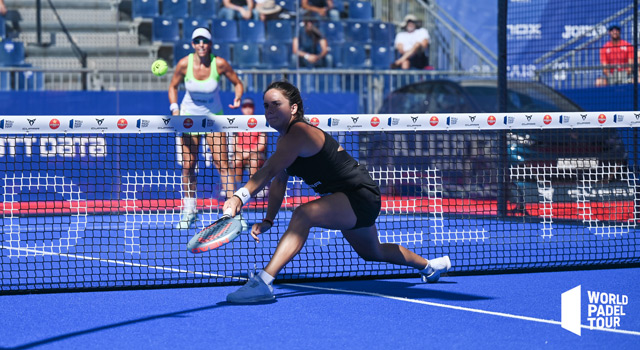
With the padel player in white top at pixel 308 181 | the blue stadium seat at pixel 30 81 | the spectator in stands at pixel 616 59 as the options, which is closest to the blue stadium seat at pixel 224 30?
the blue stadium seat at pixel 30 81

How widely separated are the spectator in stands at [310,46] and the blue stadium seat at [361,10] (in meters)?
1.49

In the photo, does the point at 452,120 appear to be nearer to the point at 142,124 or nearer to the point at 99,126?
the point at 142,124

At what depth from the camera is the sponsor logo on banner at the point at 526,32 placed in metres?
13.7

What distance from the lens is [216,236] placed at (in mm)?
4902

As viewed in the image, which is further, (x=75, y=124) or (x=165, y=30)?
(x=165, y=30)

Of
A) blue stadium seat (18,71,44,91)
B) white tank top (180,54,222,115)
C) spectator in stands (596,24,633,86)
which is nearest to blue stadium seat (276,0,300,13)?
blue stadium seat (18,71,44,91)

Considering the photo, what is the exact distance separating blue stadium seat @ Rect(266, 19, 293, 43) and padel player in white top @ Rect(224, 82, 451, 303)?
9.99 m

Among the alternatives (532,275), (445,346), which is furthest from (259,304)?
(532,275)

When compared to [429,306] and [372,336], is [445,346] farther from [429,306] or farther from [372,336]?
[429,306]

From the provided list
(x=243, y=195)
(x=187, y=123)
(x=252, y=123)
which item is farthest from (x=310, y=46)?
(x=243, y=195)

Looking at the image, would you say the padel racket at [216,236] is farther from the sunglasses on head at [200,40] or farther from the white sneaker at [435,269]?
the sunglasses on head at [200,40]

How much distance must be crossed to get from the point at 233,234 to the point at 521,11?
9.31 metres

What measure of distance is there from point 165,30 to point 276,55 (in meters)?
2.23

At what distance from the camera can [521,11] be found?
13148 millimetres
